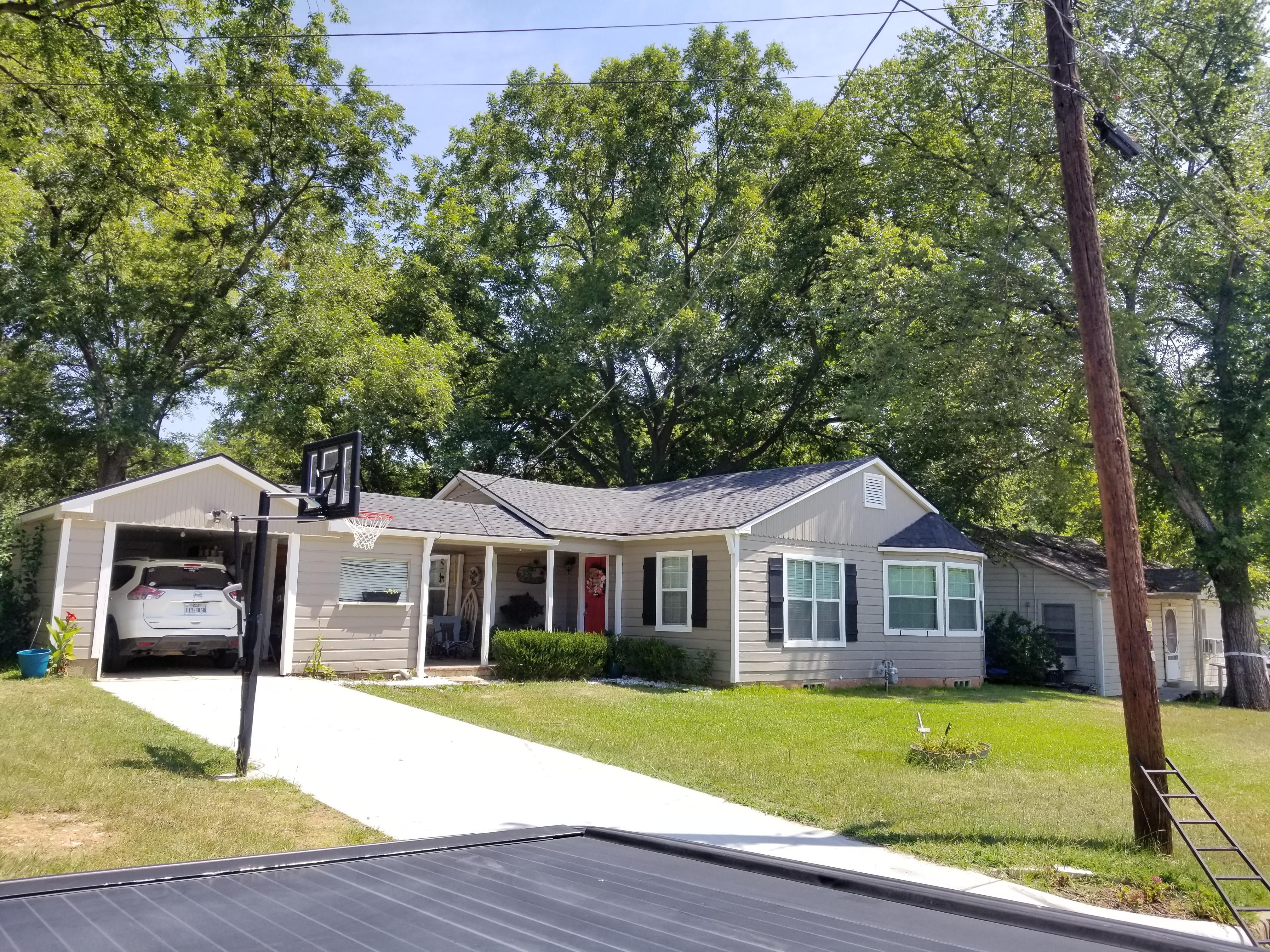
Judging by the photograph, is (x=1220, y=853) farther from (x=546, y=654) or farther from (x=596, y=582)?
(x=596, y=582)

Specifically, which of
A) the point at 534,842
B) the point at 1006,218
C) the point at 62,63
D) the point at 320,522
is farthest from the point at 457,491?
the point at 534,842

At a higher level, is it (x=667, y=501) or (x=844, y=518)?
(x=667, y=501)

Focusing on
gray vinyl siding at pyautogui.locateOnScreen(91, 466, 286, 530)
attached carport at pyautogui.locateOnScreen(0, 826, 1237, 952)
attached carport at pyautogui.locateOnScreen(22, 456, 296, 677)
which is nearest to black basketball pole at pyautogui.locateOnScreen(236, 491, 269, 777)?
attached carport at pyautogui.locateOnScreen(22, 456, 296, 677)

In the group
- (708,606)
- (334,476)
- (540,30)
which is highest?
(540,30)

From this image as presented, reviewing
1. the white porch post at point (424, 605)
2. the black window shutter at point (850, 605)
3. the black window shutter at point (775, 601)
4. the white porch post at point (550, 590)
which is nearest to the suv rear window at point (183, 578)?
the white porch post at point (424, 605)

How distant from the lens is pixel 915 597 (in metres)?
18.6

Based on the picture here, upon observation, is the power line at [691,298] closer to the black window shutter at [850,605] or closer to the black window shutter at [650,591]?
the black window shutter at [650,591]

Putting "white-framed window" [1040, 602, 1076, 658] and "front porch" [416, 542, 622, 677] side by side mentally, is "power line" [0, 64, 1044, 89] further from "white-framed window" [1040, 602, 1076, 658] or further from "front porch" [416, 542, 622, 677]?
"white-framed window" [1040, 602, 1076, 658]

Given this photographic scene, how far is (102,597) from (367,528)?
376cm

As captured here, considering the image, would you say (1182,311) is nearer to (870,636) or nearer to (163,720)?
(870,636)

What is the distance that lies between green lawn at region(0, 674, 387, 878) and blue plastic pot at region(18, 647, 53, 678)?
305 centimetres

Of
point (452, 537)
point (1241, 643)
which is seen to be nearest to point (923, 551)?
point (1241, 643)

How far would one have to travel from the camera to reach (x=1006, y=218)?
20.1 metres

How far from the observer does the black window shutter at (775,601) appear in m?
16.3
